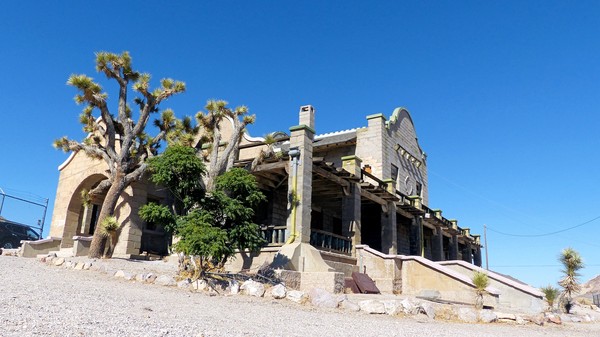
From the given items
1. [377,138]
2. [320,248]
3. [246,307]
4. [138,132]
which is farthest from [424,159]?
[246,307]

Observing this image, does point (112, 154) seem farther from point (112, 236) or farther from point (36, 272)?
point (36, 272)

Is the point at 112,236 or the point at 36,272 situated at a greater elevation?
the point at 112,236

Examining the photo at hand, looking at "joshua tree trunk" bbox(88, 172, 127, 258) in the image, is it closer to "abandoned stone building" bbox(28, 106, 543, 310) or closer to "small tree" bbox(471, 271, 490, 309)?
"abandoned stone building" bbox(28, 106, 543, 310)

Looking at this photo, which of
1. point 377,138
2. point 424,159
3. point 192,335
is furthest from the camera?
point 424,159

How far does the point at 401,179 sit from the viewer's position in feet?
93.8

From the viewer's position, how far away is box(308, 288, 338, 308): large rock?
438 inches

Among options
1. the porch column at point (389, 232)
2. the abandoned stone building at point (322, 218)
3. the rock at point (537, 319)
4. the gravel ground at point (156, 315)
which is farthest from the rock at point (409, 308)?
the porch column at point (389, 232)

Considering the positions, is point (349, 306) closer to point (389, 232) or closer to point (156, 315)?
point (156, 315)

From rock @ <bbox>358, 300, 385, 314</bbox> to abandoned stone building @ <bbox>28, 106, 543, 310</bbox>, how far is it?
2.29 metres

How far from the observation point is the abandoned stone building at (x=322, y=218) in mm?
15812

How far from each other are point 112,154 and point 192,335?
38.9 ft

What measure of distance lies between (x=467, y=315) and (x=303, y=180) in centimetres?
697

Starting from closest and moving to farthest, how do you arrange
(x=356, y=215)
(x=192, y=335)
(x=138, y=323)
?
(x=192, y=335) → (x=138, y=323) → (x=356, y=215)

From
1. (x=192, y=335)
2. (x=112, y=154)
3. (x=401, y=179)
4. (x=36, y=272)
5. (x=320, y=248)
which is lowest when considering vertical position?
(x=192, y=335)
